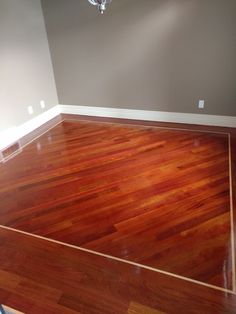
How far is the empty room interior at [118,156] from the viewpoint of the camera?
4.99 feet

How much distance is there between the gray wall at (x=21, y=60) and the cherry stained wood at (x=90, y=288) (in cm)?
226

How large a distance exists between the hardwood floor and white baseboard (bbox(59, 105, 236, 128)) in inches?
13.5

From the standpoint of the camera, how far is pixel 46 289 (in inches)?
59.1

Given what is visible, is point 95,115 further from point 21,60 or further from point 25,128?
point 21,60

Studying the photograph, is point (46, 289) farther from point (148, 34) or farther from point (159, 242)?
point (148, 34)

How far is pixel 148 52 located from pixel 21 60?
5.77 feet

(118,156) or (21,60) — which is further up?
(21,60)

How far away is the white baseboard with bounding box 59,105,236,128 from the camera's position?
349 centimetres

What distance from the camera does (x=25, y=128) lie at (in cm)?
373

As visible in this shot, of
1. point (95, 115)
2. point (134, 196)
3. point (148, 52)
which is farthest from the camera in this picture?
point (95, 115)

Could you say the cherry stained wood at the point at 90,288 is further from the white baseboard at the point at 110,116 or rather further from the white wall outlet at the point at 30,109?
the white wall outlet at the point at 30,109

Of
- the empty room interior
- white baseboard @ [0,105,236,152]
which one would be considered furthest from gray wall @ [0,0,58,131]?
white baseboard @ [0,105,236,152]

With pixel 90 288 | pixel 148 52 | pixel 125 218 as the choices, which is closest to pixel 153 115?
pixel 148 52

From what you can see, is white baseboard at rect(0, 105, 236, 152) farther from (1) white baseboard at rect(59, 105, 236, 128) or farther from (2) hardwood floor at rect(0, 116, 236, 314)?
(2) hardwood floor at rect(0, 116, 236, 314)
